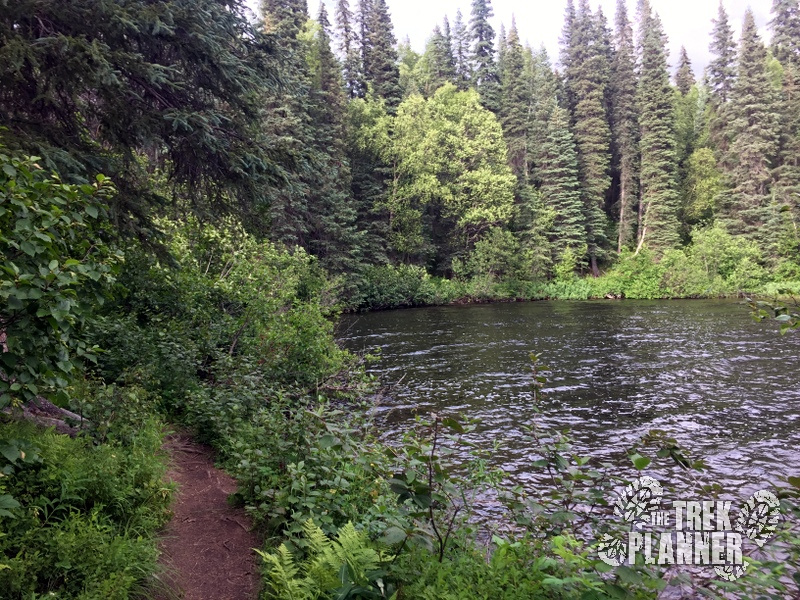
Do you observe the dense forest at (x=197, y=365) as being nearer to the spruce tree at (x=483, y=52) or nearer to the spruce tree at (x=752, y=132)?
the spruce tree at (x=483, y=52)

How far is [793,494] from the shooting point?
8.63 ft

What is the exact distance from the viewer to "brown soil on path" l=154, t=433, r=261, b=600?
3658mm

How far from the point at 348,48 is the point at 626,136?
25485mm

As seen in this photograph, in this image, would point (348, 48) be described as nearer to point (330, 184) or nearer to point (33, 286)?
point (330, 184)

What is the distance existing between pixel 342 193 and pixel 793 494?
28.3 metres

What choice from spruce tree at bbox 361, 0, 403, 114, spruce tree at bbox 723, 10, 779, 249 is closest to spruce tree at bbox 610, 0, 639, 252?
spruce tree at bbox 723, 10, 779, 249

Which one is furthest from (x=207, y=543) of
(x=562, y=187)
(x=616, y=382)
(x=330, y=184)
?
(x=562, y=187)

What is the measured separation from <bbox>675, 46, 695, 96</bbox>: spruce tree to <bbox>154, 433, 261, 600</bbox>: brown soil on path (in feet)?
214

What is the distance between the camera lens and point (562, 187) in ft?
132

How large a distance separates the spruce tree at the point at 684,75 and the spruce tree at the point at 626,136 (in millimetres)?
11461

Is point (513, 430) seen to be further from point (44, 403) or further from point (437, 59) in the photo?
point (437, 59)

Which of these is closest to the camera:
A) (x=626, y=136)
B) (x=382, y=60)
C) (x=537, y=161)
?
(x=382, y=60)

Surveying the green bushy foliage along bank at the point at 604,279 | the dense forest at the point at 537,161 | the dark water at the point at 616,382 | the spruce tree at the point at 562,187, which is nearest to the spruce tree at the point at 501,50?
the dense forest at the point at 537,161

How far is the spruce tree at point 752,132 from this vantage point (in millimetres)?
37031
